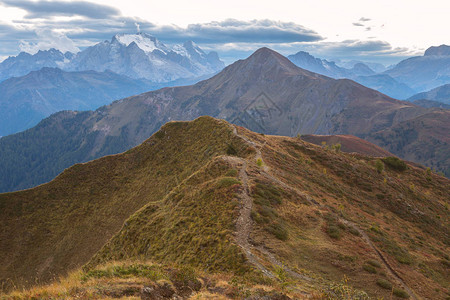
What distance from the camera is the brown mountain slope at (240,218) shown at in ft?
76.3

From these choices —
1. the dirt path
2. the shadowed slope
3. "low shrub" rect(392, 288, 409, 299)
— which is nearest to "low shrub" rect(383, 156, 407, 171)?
the shadowed slope

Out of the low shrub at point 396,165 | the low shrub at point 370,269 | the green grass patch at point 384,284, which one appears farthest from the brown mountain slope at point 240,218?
the low shrub at point 396,165

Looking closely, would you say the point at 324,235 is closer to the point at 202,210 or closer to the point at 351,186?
the point at 202,210

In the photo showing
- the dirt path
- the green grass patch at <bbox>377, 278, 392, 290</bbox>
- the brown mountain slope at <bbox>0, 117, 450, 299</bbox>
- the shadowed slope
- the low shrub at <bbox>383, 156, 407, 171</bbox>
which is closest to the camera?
the green grass patch at <bbox>377, 278, 392, 290</bbox>

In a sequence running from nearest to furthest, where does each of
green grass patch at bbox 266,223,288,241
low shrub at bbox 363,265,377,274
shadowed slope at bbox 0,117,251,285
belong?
1. low shrub at bbox 363,265,377,274
2. green grass patch at bbox 266,223,288,241
3. shadowed slope at bbox 0,117,251,285

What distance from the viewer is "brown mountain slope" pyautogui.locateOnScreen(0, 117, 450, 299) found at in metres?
23.3

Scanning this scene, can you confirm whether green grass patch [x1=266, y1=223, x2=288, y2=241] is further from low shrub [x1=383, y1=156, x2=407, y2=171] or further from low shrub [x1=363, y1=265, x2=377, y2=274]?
low shrub [x1=383, y1=156, x2=407, y2=171]

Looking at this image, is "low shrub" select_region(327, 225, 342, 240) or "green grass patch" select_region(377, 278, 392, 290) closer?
"green grass patch" select_region(377, 278, 392, 290)

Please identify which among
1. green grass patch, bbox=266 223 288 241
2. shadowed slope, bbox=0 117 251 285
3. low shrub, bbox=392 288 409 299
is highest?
green grass patch, bbox=266 223 288 241

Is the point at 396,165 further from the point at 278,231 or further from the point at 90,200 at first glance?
the point at 90,200

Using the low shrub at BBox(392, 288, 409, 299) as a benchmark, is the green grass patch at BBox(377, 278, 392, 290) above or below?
above

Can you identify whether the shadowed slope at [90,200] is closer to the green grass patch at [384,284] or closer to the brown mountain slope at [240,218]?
the brown mountain slope at [240,218]

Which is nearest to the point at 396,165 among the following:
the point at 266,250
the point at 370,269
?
the point at 370,269

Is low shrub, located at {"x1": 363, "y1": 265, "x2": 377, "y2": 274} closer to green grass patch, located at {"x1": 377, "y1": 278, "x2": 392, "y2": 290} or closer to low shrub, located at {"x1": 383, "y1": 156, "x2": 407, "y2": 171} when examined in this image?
green grass patch, located at {"x1": 377, "y1": 278, "x2": 392, "y2": 290}
